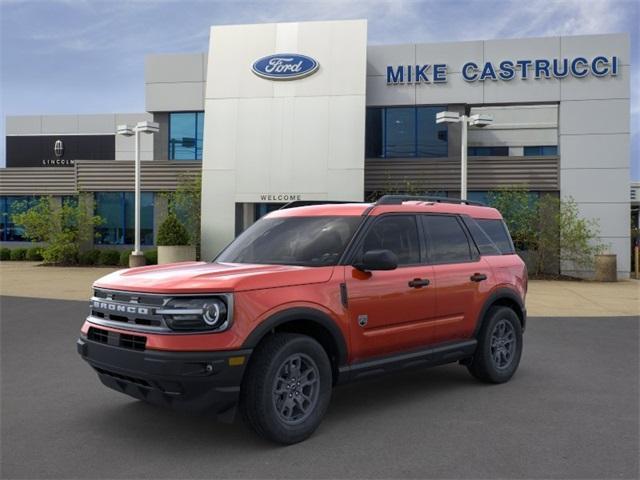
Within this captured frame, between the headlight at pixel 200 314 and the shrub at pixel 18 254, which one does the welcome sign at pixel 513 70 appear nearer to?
the shrub at pixel 18 254

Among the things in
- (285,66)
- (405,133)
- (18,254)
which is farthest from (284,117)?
(18,254)

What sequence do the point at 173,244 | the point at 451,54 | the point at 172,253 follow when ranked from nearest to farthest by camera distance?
1. the point at 172,253
2. the point at 173,244
3. the point at 451,54

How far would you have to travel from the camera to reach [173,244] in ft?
71.1

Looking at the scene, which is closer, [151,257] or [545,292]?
[545,292]

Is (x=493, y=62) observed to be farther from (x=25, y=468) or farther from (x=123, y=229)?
(x=25, y=468)

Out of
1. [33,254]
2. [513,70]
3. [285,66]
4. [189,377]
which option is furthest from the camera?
[33,254]

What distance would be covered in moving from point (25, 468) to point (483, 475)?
3.06 m

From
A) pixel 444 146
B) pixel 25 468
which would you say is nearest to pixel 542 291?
pixel 444 146

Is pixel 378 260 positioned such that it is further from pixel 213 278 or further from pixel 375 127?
pixel 375 127

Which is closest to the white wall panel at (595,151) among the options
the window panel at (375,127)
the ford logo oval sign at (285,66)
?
the window panel at (375,127)

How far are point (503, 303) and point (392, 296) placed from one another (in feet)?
6.90

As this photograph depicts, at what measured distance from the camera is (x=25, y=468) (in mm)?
4078

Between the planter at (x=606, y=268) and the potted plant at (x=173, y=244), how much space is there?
14.3 metres

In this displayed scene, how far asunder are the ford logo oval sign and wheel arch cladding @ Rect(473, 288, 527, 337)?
17943 millimetres
